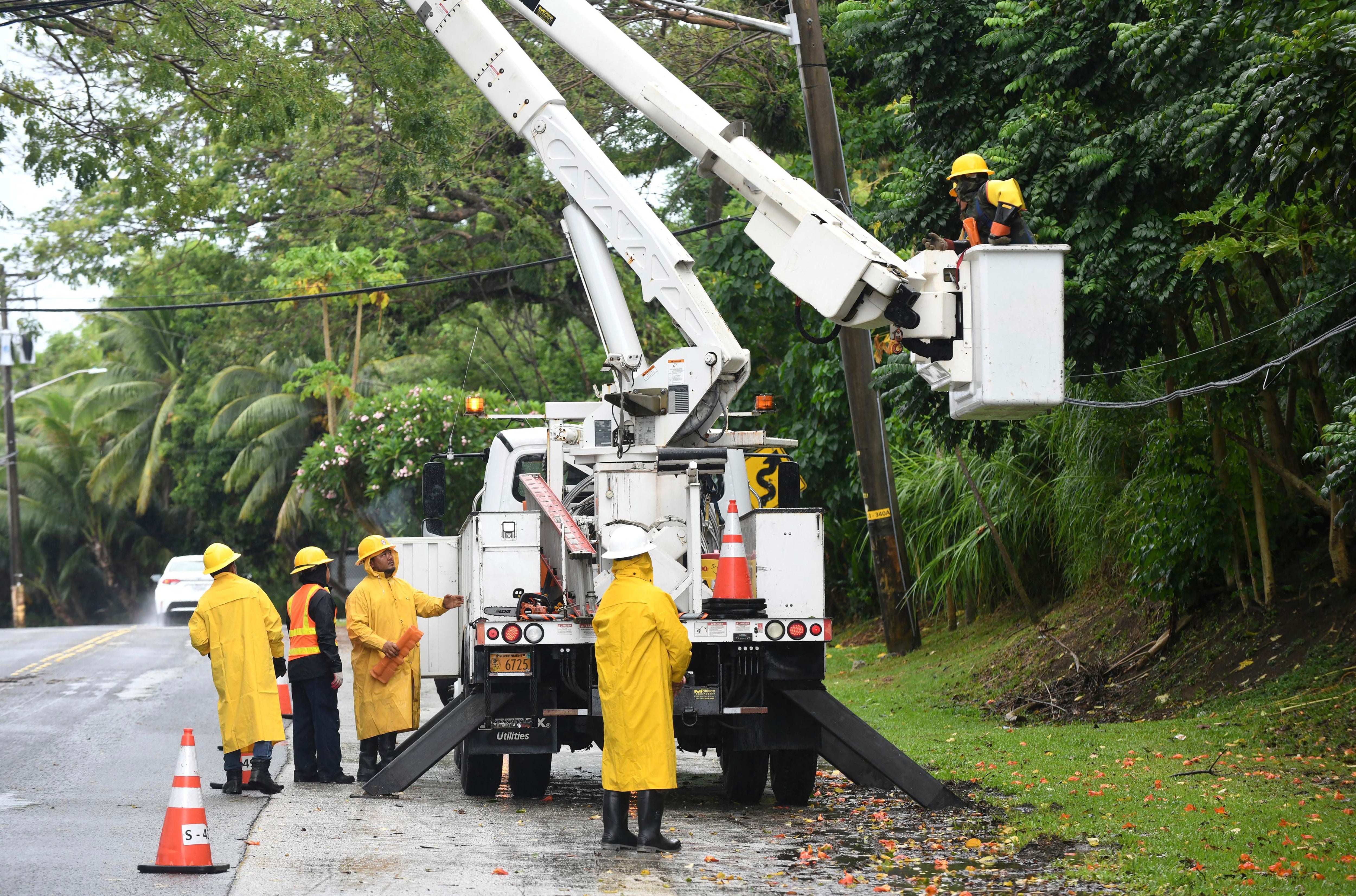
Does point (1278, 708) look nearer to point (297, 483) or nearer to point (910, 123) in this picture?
point (910, 123)

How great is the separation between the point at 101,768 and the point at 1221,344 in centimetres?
923

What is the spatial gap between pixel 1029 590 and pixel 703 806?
9.05 metres

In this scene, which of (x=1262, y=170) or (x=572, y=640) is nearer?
(x=1262, y=170)

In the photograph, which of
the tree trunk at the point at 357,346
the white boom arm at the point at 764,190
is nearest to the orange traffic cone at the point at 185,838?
the white boom arm at the point at 764,190

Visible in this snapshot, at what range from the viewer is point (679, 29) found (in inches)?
868

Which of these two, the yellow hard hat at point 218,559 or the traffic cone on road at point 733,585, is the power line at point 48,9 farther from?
the traffic cone on road at point 733,585

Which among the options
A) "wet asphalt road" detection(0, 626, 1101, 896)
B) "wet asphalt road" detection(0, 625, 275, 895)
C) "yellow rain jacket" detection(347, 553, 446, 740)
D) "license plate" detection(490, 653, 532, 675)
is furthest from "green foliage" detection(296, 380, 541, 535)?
"license plate" detection(490, 653, 532, 675)

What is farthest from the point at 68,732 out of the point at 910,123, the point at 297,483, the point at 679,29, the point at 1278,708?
the point at 297,483

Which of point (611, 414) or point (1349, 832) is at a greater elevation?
point (611, 414)

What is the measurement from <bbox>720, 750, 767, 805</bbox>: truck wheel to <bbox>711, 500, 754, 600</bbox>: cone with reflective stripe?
1.27 m

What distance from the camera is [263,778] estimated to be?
9703 millimetres

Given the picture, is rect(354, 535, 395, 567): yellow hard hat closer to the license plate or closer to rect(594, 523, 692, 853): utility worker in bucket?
the license plate

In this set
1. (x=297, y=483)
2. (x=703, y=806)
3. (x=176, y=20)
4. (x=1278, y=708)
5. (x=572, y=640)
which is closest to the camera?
(x=572, y=640)

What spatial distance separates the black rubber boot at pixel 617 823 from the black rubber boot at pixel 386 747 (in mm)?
2747
